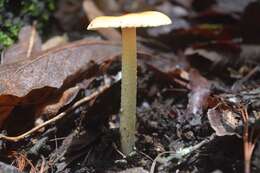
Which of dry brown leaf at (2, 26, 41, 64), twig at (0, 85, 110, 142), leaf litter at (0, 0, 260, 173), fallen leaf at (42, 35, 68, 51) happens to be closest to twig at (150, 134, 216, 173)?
leaf litter at (0, 0, 260, 173)

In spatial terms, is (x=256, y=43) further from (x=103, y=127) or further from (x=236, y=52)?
(x=103, y=127)

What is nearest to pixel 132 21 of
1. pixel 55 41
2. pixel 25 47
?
pixel 25 47

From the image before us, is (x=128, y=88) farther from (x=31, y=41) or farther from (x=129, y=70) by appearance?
(x=31, y=41)

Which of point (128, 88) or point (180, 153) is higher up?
point (128, 88)

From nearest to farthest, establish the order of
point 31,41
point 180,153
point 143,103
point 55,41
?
point 180,153
point 143,103
point 31,41
point 55,41

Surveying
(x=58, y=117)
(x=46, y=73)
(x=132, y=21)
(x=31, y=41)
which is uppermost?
(x=31, y=41)

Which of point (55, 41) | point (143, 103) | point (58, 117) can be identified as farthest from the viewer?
point (55, 41)
